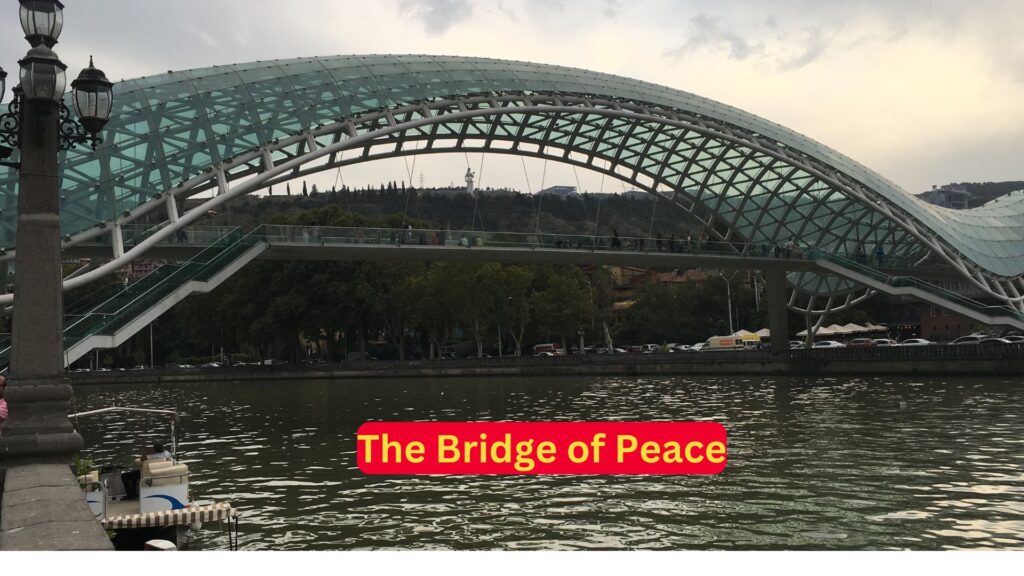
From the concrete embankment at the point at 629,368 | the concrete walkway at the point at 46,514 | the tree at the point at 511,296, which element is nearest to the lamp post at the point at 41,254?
the concrete walkway at the point at 46,514

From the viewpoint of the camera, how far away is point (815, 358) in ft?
201

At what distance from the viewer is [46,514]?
934cm

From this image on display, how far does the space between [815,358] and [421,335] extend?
205 feet

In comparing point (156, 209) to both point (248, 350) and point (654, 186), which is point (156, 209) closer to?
point (654, 186)

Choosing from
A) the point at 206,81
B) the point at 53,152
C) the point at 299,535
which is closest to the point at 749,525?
the point at 299,535

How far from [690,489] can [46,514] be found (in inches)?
477

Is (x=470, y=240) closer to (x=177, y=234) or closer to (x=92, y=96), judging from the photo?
(x=177, y=234)

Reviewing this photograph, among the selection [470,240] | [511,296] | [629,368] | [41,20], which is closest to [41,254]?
[41,20]

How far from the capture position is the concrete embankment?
5309 centimetres

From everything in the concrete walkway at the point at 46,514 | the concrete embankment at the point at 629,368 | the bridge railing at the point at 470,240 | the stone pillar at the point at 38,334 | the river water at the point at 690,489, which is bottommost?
the river water at the point at 690,489

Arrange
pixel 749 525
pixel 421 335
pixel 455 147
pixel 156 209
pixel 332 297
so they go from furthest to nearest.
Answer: pixel 421 335 → pixel 332 297 → pixel 455 147 → pixel 156 209 → pixel 749 525

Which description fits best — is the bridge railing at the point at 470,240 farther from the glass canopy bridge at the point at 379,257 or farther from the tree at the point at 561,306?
the tree at the point at 561,306

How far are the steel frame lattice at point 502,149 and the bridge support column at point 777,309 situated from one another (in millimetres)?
3157

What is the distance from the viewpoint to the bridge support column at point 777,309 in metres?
66.9
